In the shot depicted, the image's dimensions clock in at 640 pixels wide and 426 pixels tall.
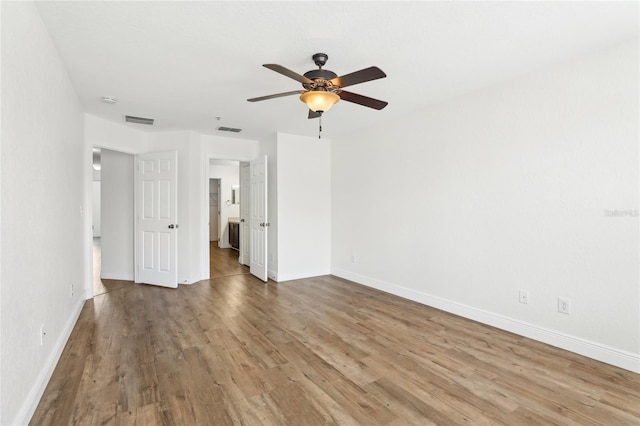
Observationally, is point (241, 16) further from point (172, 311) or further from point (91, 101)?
point (172, 311)

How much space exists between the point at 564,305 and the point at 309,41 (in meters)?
3.16

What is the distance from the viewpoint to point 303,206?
18.0 ft

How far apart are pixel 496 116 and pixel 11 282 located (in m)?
4.09

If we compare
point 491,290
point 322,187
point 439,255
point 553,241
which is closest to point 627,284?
point 553,241

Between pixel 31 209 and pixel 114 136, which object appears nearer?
pixel 31 209

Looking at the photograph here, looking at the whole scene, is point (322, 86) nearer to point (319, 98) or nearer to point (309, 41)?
point (319, 98)

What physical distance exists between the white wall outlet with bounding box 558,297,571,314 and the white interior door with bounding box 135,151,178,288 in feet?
15.9

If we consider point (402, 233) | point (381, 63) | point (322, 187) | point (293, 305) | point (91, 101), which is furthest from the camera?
point (322, 187)

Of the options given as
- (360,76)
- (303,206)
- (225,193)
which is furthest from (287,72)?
(225,193)

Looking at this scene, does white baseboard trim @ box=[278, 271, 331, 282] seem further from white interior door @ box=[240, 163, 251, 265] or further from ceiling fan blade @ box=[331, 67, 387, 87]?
ceiling fan blade @ box=[331, 67, 387, 87]

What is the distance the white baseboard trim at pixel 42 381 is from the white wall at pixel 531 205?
3765mm

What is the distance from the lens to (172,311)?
3.75 metres

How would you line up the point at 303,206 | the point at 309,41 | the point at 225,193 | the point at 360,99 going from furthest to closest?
1. the point at 225,193
2. the point at 303,206
3. the point at 360,99
4. the point at 309,41

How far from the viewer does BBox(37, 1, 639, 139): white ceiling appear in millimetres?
1985
